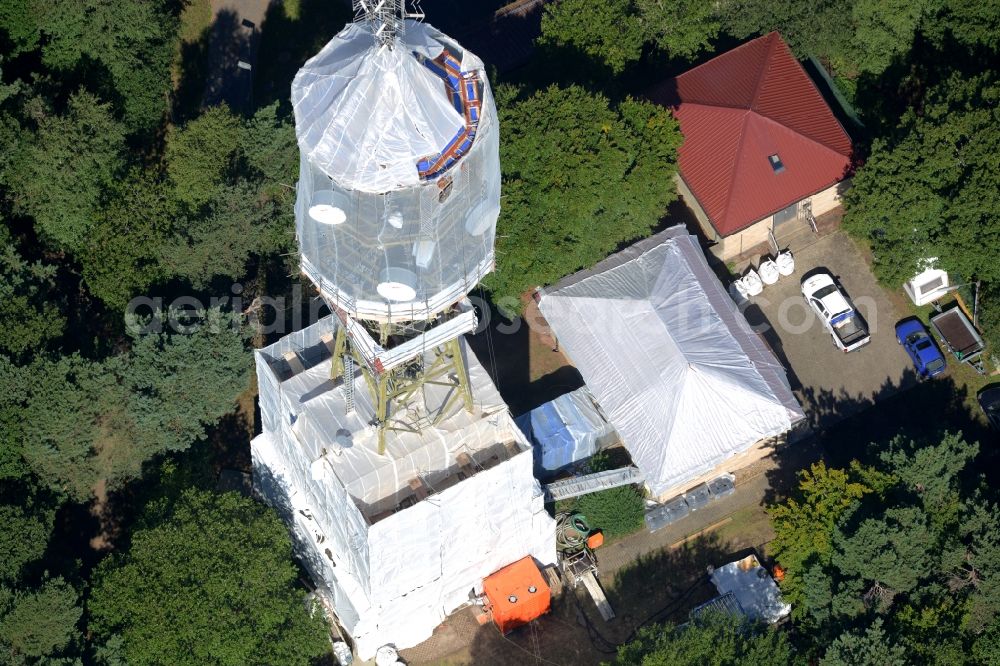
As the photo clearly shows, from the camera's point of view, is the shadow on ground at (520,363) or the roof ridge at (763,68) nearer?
the shadow on ground at (520,363)

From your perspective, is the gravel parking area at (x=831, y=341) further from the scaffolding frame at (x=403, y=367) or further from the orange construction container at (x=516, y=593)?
the scaffolding frame at (x=403, y=367)

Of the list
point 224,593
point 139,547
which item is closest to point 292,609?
point 224,593

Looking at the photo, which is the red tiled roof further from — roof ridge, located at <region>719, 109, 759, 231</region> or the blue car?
the blue car

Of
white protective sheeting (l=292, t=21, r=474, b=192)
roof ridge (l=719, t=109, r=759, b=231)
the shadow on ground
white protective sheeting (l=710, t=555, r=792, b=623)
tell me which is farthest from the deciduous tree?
roof ridge (l=719, t=109, r=759, b=231)

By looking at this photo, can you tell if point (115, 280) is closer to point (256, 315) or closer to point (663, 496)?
point (256, 315)

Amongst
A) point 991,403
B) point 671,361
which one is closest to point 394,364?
point 671,361

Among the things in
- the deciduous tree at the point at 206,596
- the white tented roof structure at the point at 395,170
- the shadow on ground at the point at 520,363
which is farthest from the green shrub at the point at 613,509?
the white tented roof structure at the point at 395,170

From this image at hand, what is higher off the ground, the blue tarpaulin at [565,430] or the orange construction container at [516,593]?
the blue tarpaulin at [565,430]
